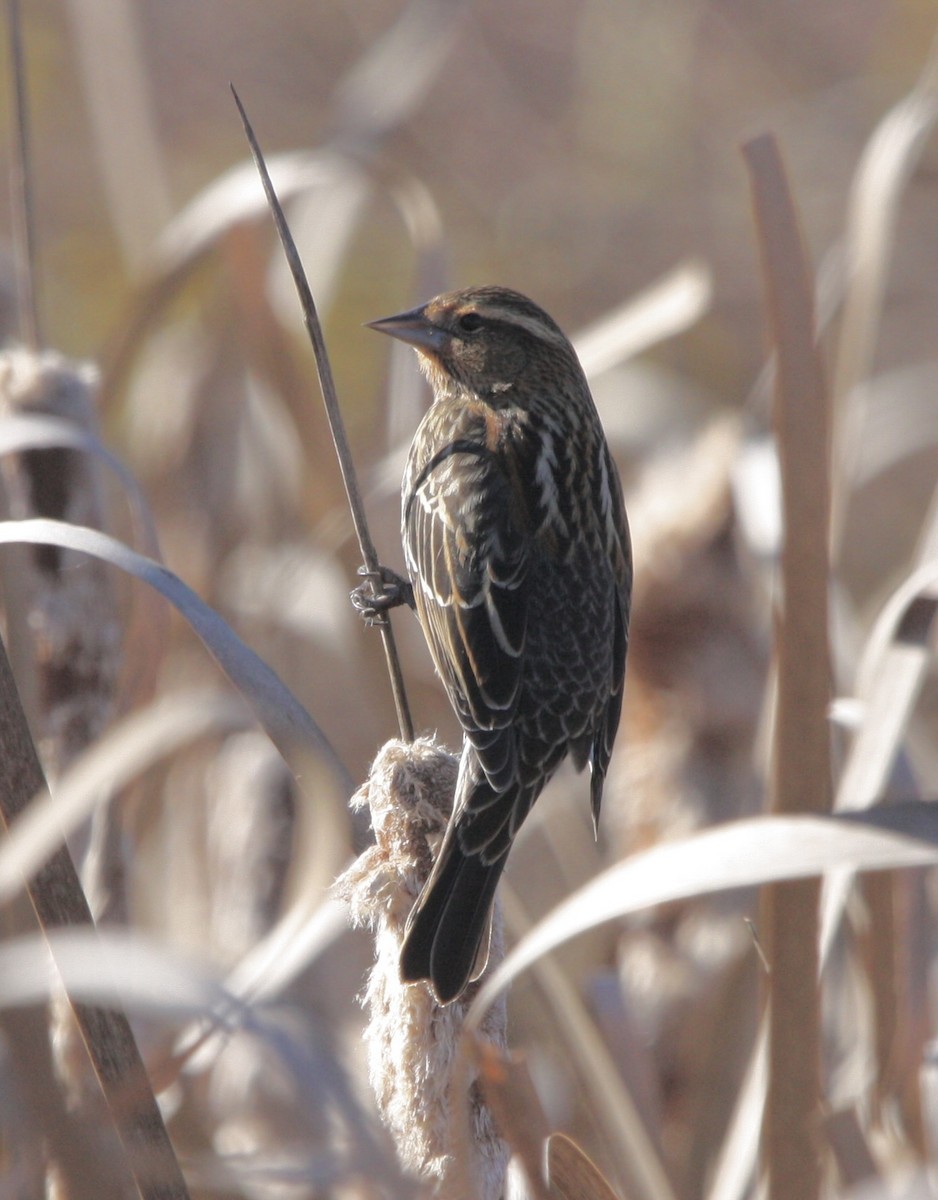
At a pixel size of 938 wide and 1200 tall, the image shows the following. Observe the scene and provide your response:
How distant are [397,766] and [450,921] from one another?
0.18 meters

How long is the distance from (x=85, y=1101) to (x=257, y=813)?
973mm

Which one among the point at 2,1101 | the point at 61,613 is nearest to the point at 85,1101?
the point at 2,1101

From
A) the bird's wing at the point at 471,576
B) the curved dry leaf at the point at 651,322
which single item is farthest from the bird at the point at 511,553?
the curved dry leaf at the point at 651,322

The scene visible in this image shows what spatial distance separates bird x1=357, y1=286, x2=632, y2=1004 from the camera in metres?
2.04

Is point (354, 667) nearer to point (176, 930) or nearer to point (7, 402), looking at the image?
point (176, 930)

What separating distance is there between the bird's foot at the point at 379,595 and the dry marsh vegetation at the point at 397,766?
0.24m

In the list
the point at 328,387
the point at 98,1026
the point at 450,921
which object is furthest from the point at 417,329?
the point at 98,1026

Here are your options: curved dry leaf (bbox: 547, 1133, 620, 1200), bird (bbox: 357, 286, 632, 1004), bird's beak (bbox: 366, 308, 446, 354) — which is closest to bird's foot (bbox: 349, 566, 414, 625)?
bird (bbox: 357, 286, 632, 1004)

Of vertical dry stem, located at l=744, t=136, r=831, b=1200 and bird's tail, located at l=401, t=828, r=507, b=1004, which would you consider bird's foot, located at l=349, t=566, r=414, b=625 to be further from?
vertical dry stem, located at l=744, t=136, r=831, b=1200

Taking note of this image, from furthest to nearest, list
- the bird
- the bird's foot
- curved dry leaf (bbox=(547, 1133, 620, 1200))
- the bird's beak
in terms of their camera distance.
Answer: the bird's beak → the bird → the bird's foot → curved dry leaf (bbox=(547, 1133, 620, 1200))

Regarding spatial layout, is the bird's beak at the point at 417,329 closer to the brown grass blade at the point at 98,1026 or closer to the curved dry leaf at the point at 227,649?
Result: the curved dry leaf at the point at 227,649

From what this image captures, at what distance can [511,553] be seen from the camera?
2.22 m

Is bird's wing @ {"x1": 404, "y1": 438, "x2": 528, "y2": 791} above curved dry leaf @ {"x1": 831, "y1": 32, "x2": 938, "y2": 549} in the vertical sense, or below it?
below

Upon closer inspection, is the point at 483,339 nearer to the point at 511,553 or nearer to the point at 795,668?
the point at 511,553
